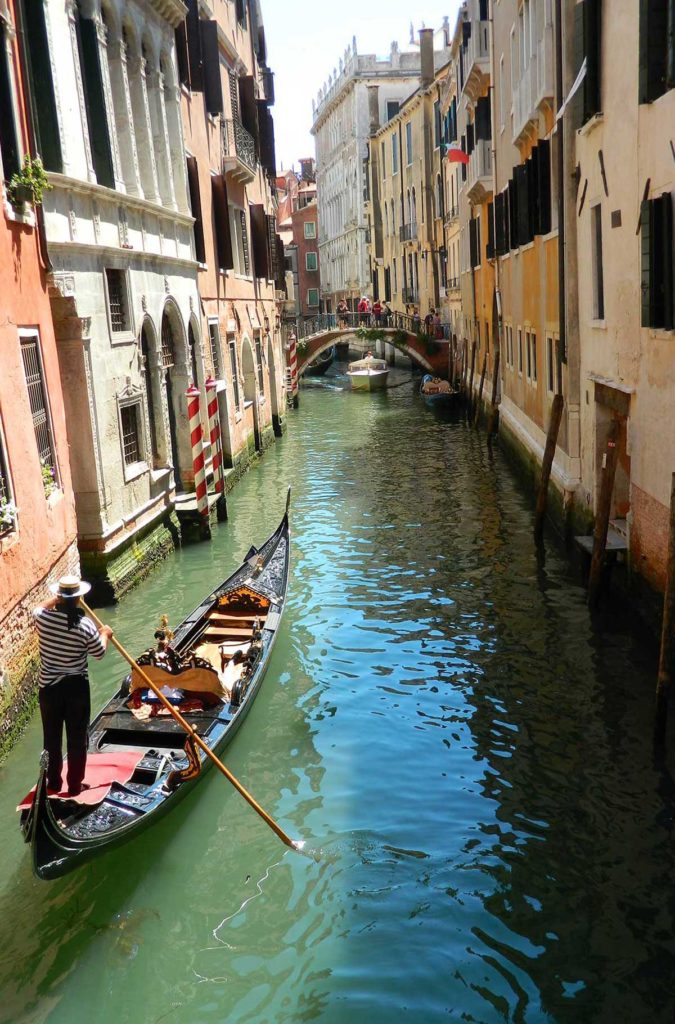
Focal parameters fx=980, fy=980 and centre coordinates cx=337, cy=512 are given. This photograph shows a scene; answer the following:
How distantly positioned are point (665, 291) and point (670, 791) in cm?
352

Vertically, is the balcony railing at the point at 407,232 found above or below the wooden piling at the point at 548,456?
above

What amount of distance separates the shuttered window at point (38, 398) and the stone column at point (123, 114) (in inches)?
160

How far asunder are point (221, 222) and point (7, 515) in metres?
11.0

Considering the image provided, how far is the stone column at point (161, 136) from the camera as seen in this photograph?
1252cm

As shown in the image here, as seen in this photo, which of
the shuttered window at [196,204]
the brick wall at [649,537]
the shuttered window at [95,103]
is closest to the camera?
the brick wall at [649,537]

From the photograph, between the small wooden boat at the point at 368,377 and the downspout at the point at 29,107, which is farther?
the small wooden boat at the point at 368,377

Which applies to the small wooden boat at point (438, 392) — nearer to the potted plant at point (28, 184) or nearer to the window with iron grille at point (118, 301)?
the window with iron grille at point (118, 301)

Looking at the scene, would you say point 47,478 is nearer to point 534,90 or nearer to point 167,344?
point 167,344

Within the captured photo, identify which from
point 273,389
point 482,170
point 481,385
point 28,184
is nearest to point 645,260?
point 28,184

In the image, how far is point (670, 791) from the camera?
5719 millimetres

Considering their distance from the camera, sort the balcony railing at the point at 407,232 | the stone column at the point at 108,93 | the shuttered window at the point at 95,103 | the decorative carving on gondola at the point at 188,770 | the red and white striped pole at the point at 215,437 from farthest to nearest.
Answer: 1. the balcony railing at the point at 407,232
2. the red and white striped pole at the point at 215,437
3. the stone column at the point at 108,93
4. the shuttered window at the point at 95,103
5. the decorative carving on gondola at the point at 188,770

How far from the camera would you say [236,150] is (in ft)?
59.4

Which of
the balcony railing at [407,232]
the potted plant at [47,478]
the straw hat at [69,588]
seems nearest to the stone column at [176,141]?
the potted plant at [47,478]

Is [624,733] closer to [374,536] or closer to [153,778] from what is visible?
[153,778]
